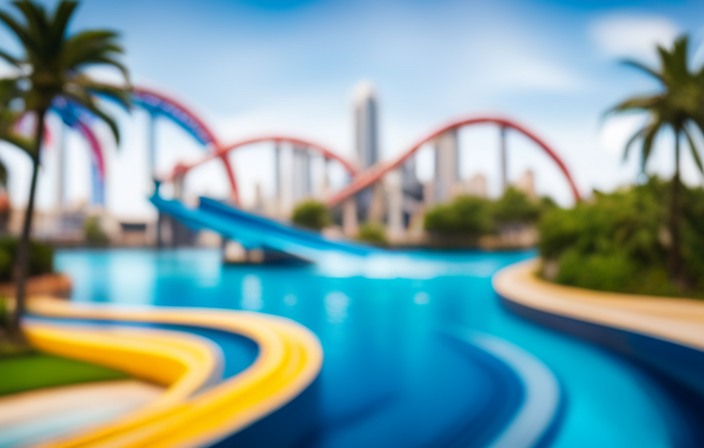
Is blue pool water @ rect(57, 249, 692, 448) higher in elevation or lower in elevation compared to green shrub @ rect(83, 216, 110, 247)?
lower

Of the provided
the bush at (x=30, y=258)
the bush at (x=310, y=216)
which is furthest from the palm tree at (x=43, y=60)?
the bush at (x=310, y=216)

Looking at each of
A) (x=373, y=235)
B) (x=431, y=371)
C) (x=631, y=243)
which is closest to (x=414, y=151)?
(x=373, y=235)

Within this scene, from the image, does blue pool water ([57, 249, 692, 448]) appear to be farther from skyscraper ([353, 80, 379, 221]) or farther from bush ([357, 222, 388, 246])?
skyscraper ([353, 80, 379, 221])

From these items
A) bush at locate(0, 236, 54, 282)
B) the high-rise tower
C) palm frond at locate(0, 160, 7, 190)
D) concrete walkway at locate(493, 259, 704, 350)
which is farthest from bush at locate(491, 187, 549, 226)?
the high-rise tower

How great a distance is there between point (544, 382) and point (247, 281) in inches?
513

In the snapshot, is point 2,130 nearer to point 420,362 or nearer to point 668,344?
point 420,362

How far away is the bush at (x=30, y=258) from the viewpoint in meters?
10.9

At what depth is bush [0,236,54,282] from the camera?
10898 millimetres

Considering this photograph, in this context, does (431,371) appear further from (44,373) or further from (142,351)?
(44,373)

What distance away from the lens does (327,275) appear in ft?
59.3

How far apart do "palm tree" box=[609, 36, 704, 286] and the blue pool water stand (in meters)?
4.29

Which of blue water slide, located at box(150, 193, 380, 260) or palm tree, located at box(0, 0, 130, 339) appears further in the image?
blue water slide, located at box(150, 193, 380, 260)

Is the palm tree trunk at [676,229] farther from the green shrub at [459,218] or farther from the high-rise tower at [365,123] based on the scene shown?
the high-rise tower at [365,123]

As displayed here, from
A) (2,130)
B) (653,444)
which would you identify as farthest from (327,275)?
(653,444)
